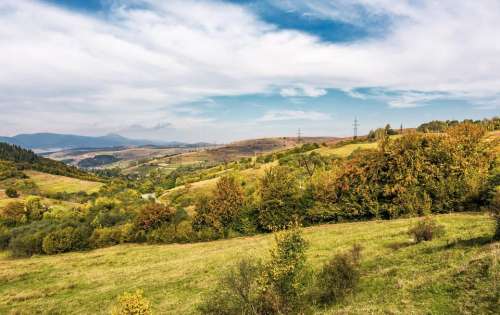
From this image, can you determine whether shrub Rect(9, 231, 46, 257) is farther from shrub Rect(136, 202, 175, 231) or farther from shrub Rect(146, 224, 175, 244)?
shrub Rect(146, 224, 175, 244)

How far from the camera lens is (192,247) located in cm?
5212

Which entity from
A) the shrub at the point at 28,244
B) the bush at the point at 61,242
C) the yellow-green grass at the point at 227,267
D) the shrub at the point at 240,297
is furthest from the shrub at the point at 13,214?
the shrub at the point at 240,297

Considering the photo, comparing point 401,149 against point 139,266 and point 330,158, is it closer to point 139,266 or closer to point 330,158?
point 139,266

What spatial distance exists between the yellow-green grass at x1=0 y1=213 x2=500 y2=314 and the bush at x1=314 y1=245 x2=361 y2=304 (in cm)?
83

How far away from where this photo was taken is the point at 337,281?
19.6m

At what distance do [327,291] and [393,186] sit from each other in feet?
113

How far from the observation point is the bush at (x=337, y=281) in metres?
19.1

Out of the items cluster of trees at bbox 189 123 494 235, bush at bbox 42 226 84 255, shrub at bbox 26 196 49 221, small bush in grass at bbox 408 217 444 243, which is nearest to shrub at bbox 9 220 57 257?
bush at bbox 42 226 84 255

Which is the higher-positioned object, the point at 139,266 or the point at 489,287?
the point at 489,287

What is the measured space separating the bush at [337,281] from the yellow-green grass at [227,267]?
0.83m

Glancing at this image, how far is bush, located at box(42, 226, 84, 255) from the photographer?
63578 mm

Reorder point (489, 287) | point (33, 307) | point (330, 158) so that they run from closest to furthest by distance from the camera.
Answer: point (489, 287) < point (33, 307) < point (330, 158)

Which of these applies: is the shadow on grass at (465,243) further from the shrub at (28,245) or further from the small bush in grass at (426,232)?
the shrub at (28,245)

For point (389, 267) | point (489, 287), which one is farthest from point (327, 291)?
point (489, 287)
